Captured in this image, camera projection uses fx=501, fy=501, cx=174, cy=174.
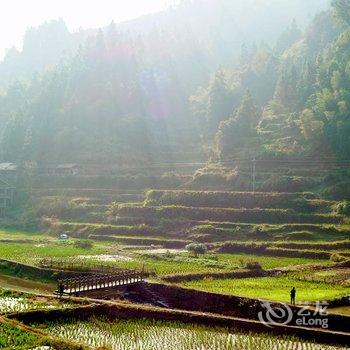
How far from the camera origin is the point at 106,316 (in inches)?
967

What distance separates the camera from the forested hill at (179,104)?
6712 cm

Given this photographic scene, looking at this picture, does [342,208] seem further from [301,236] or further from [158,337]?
[158,337]

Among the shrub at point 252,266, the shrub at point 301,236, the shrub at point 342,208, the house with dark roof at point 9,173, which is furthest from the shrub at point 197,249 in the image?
the house with dark roof at point 9,173

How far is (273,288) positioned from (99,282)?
1033cm

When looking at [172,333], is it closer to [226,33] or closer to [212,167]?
[212,167]

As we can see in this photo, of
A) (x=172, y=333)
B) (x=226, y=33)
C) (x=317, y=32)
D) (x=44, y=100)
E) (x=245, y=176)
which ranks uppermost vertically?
(x=226, y=33)

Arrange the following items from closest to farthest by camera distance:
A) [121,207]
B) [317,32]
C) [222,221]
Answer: [222,221], [121,207], [317,32]

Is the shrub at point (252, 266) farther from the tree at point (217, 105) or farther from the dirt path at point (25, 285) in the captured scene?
the tree at point (217, 105)

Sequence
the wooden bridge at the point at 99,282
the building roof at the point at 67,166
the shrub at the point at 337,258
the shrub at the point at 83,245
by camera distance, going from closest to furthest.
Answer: the wooden bridge at the point at 99,282 < the shrub at the point at 337,258 < the shrub at the point at 83,245 < the building roof at the point at 67,166

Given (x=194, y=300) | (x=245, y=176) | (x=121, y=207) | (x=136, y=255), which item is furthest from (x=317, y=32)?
(x=194, y=300)

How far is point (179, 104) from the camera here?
3962 inches

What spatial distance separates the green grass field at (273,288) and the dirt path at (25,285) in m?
9.14

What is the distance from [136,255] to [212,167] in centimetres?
2618

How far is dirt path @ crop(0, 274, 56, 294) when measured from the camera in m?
32.0
